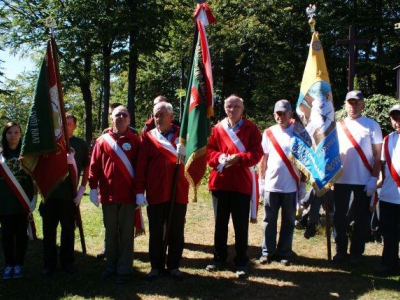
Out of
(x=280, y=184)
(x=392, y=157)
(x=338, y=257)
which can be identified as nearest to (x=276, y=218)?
(x=280, y=184)

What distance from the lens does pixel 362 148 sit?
5.30 meters

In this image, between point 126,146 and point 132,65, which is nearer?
point 126,146

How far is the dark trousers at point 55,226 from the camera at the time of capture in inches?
200

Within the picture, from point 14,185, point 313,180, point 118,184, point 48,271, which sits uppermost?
point 313,180

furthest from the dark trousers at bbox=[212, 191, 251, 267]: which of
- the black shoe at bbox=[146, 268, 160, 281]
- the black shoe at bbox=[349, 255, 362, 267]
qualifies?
the black shoe at bbox=[349, 255, 362, 267]

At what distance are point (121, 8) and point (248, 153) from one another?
1726 centimetres

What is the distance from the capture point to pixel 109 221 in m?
4.88

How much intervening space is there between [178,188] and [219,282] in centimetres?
127

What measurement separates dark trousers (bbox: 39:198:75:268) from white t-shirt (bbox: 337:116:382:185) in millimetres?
3660

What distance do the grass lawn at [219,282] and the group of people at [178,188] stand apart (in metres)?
0.16

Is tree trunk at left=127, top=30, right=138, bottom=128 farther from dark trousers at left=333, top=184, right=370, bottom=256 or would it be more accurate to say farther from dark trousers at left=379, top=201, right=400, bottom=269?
dark trousers at left=379, top=201, right=400, bottom=269

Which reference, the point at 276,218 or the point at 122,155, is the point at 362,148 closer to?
the point at 276,218

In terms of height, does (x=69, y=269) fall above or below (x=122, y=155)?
below

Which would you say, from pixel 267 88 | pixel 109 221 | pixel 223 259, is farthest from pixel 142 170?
pixel 267 88
